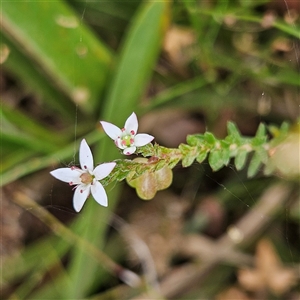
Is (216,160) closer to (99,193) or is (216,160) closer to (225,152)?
(225,152)

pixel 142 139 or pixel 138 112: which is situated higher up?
pixel 138 112

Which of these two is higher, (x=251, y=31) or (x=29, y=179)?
(x=251, y=31)

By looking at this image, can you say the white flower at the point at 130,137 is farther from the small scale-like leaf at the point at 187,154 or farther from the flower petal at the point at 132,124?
the small scale-like leaf at the point at 187,154

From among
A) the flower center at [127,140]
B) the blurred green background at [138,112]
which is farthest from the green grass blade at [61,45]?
the flower center at [127,140]

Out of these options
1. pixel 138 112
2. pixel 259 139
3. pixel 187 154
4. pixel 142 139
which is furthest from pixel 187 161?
pixel 138 112

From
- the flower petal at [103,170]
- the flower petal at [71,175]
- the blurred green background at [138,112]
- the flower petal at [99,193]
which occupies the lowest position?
the flower petal at [99,193]

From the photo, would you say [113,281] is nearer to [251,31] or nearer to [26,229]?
[26,229]

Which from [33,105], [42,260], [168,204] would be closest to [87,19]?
[33,105]
